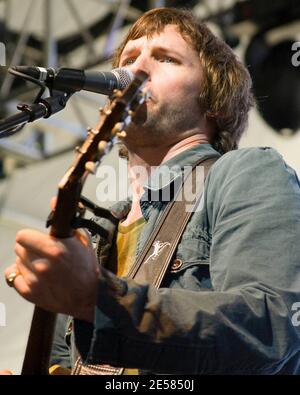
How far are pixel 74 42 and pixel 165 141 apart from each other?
3.49 metres

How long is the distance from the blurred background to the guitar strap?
1785 millimetres

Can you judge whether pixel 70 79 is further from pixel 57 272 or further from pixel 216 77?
pixel 57 272

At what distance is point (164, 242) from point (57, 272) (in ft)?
1.77

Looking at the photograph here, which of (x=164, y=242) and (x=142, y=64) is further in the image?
(x=142, y=64)

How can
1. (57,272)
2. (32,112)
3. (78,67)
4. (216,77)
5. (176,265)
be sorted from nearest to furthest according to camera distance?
(57,272)
(176,265)
(32,112)
(216,77)
(78,67)

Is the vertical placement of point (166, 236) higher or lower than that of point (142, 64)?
lower

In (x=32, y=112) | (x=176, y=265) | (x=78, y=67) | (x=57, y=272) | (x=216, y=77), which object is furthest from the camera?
(x=78, y=67)

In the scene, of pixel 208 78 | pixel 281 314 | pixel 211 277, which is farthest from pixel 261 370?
pixel 208 78

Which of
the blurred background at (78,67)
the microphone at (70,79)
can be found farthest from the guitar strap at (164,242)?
the blurred background at (78,67)

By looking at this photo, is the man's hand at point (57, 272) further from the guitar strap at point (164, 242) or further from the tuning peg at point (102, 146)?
the guitar strap at point (164, 242)

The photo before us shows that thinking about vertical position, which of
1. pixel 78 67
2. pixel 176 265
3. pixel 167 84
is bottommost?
pixel 176 265

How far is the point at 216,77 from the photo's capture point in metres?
2.45

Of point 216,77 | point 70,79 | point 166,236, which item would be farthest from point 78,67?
point 166,236

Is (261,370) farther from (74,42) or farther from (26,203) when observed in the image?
(26,203)
